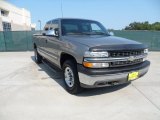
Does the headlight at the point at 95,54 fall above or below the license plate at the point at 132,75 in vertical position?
above

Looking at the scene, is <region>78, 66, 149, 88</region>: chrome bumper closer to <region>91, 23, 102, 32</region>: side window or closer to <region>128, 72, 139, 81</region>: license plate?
<region>128, 72, 139, 81</region>: license plate

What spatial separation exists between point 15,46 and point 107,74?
11280mm

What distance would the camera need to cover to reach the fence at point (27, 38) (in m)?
13.0

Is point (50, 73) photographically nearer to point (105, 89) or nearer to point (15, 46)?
point (105, 89)

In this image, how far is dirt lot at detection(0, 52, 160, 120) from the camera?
10.9ft

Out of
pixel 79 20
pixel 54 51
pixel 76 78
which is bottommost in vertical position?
pixel 76 78

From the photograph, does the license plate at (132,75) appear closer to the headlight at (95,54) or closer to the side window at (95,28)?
the headlight at (95,54)

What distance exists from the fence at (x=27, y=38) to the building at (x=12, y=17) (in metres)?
29.3

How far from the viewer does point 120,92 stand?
4461 mm

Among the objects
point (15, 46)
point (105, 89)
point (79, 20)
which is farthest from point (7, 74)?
point (15, 46)

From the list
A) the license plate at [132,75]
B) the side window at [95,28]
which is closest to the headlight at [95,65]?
the license plate at [132,75]

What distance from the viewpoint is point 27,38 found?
13281 millimetres

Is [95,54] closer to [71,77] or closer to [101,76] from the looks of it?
[101,76]

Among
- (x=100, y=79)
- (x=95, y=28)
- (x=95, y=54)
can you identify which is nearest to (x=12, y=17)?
→ (x=95, y=28)
